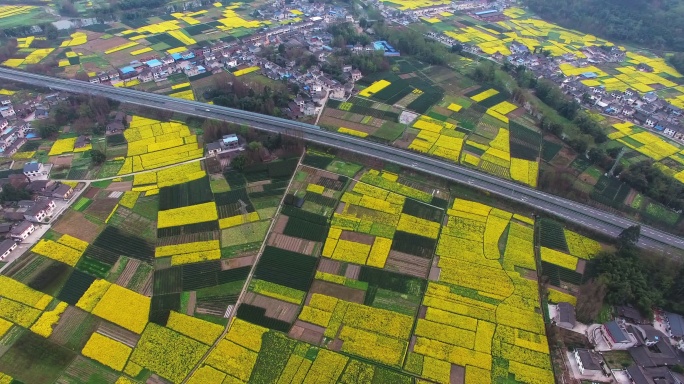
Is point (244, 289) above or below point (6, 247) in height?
below

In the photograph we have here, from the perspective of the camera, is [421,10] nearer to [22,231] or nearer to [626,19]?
[626,19]

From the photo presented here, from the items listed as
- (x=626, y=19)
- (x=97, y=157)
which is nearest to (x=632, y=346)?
(x=97, y=157)

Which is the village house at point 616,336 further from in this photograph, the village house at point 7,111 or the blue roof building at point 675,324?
the village house at point 7,111

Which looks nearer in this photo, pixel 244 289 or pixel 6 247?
pixel 244 289

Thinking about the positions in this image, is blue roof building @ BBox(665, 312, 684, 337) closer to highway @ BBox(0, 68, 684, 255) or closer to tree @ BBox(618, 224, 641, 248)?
tree @ BBox(618, 224, 641, 248)

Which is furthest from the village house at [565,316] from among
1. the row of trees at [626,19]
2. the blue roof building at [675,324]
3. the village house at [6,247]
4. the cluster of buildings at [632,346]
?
the row of trees at [626,19]

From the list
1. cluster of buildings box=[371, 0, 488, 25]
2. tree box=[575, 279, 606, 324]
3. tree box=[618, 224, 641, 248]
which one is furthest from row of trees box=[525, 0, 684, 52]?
tree box=[575, 279, 606, 324]

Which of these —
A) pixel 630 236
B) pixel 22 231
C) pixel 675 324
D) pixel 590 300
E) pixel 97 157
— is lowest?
pixel 22 231
